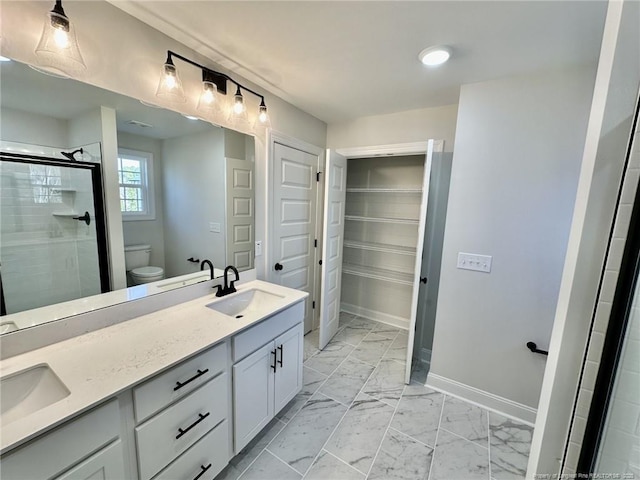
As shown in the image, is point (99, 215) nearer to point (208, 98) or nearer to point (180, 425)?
point (208, 98)

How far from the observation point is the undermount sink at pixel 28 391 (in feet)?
3.00

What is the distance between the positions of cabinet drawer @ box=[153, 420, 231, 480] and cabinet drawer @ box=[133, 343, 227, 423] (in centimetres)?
30

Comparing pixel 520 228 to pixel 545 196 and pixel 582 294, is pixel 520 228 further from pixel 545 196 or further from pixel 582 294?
pixel 582 294

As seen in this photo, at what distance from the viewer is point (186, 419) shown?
114 cm

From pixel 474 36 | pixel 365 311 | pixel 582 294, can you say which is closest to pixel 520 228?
pixel 582 294

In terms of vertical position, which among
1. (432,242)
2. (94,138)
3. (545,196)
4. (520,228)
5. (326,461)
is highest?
(94,138)

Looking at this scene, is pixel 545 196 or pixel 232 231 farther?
pixel 232 231

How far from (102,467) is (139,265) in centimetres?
90

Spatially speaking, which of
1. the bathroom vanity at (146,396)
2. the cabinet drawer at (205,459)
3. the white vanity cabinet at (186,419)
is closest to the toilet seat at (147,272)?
the bathroom vanity at (146,396)

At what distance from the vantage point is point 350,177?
338cm

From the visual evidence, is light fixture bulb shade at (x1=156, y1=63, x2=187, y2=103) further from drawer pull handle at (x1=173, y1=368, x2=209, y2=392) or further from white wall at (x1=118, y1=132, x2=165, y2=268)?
drawer pull handle at (x1=173, y1=368, x2=209, y2=392)

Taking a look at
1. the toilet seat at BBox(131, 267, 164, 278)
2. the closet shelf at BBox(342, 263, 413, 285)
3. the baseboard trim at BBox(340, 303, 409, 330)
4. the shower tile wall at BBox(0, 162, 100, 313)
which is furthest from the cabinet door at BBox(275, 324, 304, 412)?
the baseboard trim at BBox(340, 303, 409, 330)

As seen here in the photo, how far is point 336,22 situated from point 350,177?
2.14 metres

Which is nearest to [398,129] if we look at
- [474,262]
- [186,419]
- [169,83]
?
[474,262]
